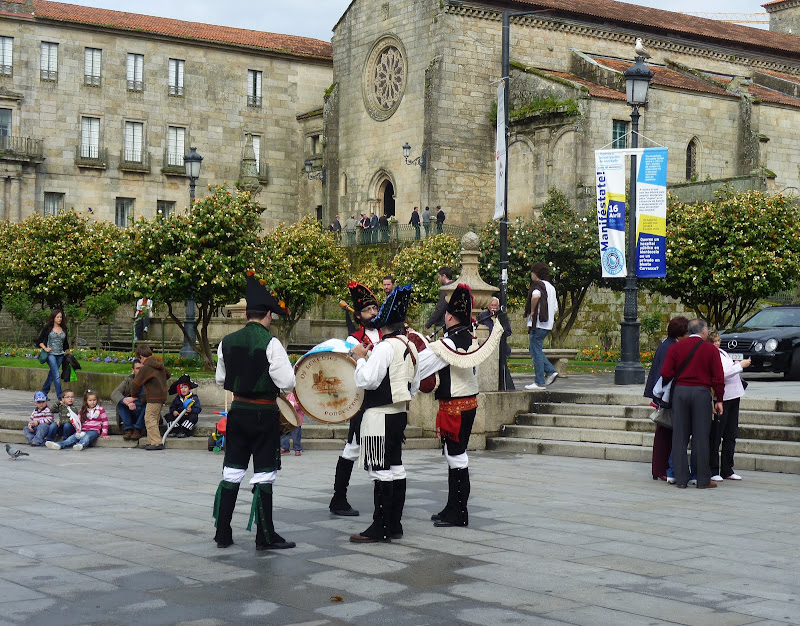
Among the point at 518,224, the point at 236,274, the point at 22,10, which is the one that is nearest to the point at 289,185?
the point at 22,10

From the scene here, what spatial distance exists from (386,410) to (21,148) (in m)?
45.3

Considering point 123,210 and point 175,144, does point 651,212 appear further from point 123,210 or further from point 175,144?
point 175,144

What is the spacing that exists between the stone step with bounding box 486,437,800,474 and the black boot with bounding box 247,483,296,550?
686cm

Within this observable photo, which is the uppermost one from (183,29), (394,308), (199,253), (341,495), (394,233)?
(183,29)

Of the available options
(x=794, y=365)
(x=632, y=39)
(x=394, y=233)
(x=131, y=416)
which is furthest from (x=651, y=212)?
(x=632, y=39)

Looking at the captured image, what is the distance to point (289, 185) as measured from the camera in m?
57.0

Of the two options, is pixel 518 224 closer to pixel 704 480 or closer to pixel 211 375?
pixel 211 375

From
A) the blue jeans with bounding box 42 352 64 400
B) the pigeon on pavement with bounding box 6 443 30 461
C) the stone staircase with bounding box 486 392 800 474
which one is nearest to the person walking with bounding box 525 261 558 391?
the stone staircase with bounding box 486 392 800 474

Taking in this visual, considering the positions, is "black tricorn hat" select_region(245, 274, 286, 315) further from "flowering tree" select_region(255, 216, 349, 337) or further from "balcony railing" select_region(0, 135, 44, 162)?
"balcony railing" select_region(0, 135, 44, 162)

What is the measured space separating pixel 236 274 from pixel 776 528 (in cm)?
1561

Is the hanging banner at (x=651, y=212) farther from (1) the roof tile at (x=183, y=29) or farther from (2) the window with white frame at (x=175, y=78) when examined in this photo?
(1) the roof tile at (x=183, y=29)

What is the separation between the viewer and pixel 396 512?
29.0ft

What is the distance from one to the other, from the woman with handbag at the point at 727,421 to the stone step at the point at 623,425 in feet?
5.86

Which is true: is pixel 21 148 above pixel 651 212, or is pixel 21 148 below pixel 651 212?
above
